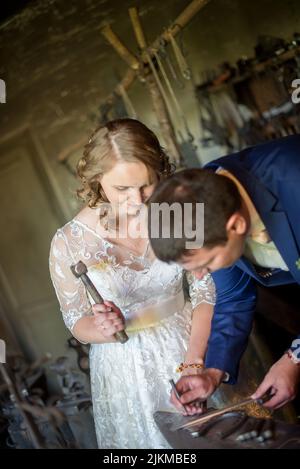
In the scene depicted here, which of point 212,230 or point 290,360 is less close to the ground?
point 212,230

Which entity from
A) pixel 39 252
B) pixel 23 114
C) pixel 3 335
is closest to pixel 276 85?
pixel 23 114

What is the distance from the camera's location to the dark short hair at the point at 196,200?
58.4 inches

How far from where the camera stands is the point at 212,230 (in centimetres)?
153

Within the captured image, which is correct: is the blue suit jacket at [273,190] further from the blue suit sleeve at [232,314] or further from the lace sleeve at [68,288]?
the lace sleeve at [68,288]

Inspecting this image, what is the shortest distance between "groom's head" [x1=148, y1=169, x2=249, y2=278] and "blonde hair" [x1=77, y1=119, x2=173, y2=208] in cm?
41

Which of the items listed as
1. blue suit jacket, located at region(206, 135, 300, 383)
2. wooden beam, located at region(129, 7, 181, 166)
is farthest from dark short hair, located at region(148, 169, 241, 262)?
wooden beam, located at region(129, 7, 181, 166)

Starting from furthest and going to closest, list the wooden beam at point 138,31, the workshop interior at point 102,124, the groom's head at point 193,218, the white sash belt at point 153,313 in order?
the wooden beam at point 138,31, the white sash belt at point 153,313, the workshop interior at point 102,124, the groom's head at point 193,218

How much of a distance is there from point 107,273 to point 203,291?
399 mm

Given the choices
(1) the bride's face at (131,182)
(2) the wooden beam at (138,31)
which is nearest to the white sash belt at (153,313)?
(1) the bride's face at (131,182)

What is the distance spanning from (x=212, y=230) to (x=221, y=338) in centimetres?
65

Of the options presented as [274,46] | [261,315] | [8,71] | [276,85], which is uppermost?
[8,71]

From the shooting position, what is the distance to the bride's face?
1901 mm
